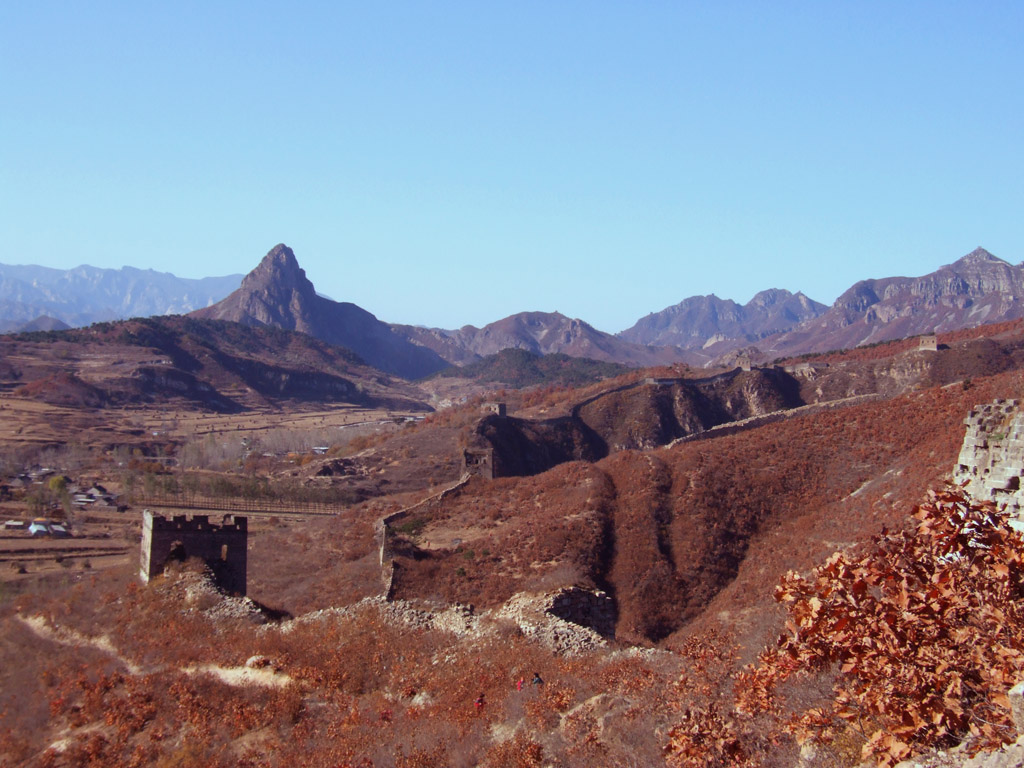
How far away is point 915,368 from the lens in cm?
8181

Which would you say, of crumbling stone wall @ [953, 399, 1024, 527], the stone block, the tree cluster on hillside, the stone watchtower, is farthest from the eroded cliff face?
the stone block

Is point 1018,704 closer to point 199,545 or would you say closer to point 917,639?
point 917,639

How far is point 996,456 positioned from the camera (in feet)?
47.6

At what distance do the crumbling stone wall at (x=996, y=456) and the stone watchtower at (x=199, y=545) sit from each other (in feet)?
61.7

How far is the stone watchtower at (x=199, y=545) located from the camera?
25.2 metres

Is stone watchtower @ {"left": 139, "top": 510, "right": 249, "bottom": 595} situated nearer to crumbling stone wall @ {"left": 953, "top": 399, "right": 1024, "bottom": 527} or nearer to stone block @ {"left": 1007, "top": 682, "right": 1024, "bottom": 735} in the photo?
crumbling stone wall @ {"left": 953, "top": 399, "right": 1024, "bottom": 527}

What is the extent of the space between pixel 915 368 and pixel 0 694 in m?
78.8

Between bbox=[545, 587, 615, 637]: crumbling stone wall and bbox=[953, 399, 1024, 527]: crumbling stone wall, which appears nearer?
bbox=[953, 399, 1024, 527]: crumbling stone wall

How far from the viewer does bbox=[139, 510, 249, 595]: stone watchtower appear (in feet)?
82.7

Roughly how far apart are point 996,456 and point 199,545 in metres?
A: 20.4

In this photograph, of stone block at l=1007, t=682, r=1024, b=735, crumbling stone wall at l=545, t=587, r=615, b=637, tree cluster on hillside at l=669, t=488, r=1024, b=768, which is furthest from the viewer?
crumbling stone wall at l=545, t=587, r=615, b=637

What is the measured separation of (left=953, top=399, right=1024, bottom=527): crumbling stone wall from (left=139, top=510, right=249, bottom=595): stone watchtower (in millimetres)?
18804

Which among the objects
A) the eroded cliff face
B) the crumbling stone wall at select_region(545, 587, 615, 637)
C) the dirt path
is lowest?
the dirt path

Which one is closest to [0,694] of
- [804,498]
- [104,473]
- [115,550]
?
[804,498]
